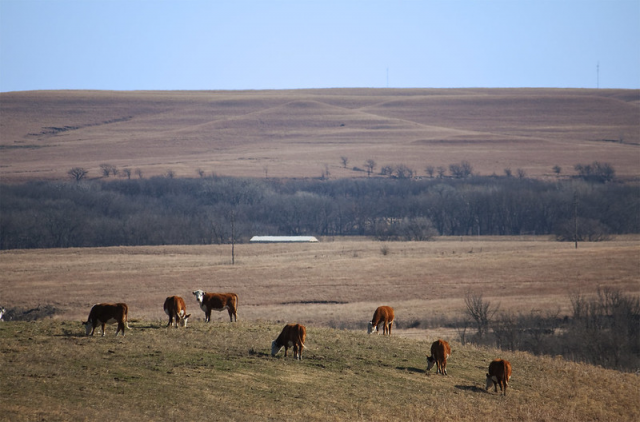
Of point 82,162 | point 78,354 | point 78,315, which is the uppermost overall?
point 82,162

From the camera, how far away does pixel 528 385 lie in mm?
21656

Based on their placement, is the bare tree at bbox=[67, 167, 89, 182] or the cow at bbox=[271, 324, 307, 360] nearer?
the cow at bbox=[271, 324, 307, 360]

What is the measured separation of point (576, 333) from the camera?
41.7 metres

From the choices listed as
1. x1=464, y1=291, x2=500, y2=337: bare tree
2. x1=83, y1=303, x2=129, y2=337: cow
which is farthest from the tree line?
x1=83, y1=303, x2=129, y2=337: cow

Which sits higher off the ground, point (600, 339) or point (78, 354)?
point (78, 354)

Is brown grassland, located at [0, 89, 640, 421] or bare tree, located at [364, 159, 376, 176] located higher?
bare tree, located at [364, 159, 376, 176]

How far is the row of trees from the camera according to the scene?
37.9 m

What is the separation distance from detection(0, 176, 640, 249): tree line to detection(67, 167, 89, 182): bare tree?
2.33 meters

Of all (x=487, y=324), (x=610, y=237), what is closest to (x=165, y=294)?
(x=487, y=324)

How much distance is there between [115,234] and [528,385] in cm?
10665

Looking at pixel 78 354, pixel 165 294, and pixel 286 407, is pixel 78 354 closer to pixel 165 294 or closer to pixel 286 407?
pixel 286 407

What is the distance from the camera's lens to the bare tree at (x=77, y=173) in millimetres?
166625

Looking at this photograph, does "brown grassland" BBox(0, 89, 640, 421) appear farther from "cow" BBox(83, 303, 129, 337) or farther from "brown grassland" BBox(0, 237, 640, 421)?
"cow" BBox(83, 303, 129, 337)

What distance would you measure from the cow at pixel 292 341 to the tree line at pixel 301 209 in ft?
309
